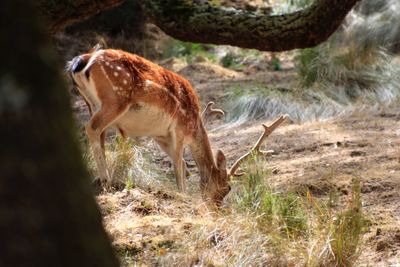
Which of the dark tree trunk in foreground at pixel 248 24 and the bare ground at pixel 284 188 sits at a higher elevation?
the dark tree trunk in foreground at pixel 248 24

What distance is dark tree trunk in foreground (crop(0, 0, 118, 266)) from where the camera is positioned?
173cm

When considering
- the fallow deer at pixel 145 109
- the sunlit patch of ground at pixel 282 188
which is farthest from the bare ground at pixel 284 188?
the fallow deer at pixel 145 109

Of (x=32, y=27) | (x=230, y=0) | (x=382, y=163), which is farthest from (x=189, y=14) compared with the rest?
(x=230, y=0)

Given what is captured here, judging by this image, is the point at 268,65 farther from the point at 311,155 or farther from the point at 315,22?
the point at 315,22

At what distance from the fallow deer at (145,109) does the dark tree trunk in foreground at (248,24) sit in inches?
46.0

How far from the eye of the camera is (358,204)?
5.45m

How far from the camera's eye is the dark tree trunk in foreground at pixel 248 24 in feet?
18.2

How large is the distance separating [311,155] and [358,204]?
3.37m

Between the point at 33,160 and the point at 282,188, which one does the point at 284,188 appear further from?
the point at 33,160

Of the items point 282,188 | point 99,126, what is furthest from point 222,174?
point 99,126

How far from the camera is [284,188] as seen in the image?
7.33 meters

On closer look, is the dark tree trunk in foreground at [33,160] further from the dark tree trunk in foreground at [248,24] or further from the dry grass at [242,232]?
the dark tree trunk in foreground at [248,24]

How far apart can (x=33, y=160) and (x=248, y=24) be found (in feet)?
13.5

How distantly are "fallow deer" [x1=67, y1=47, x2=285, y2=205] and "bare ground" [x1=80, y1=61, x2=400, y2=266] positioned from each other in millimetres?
296
